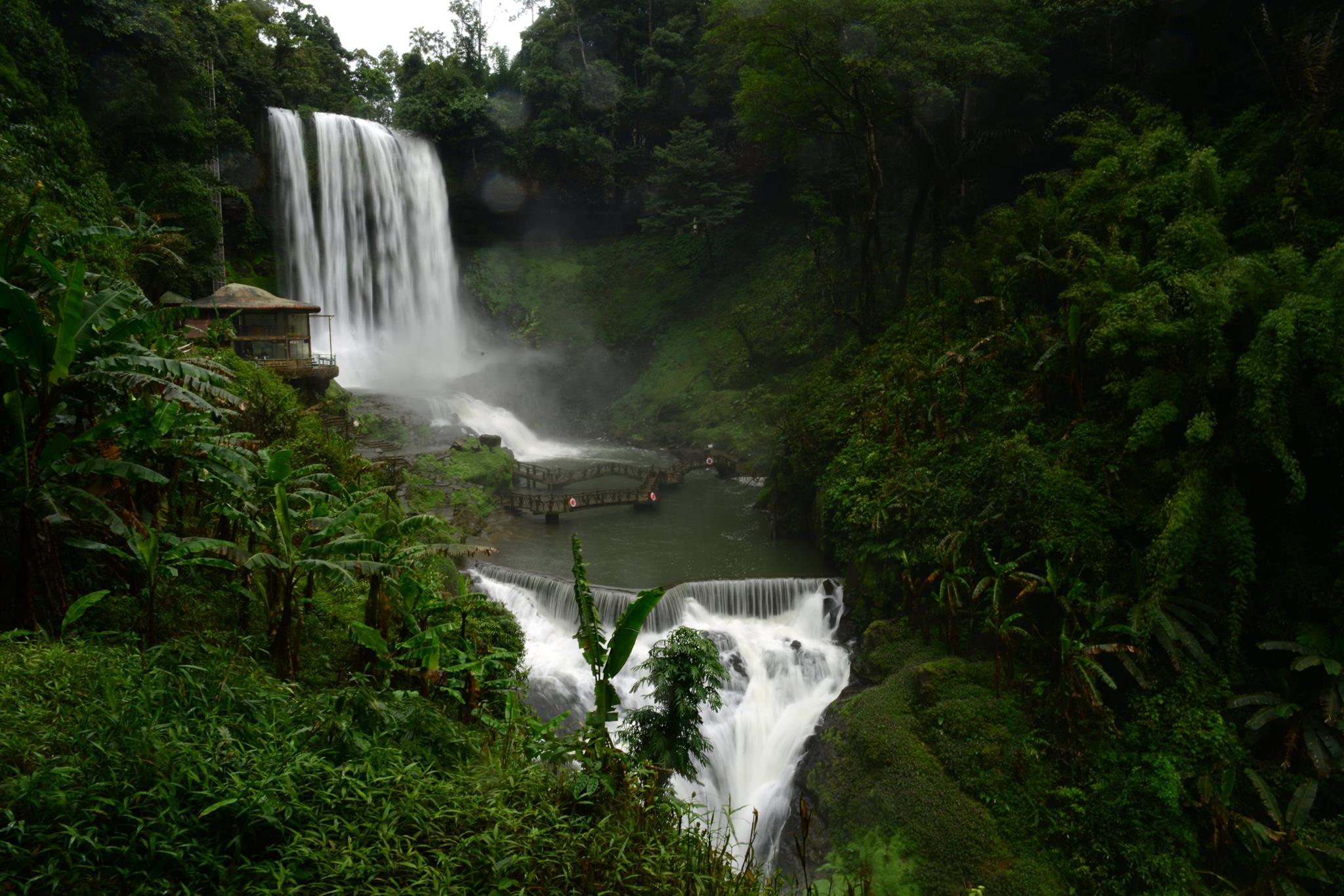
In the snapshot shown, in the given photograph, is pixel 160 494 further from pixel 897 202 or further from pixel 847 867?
pixel 897 202

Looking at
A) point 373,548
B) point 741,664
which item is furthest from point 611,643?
point 741,664

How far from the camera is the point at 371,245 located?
2891 cm

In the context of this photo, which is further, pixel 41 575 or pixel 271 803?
pixel 41 575

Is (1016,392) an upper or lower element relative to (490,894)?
upper

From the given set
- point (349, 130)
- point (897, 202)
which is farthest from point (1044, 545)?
point (349, 130)

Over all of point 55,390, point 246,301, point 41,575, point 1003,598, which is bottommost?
point 1003,598

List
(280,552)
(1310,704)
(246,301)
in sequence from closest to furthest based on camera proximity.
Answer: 1. (280,552)
2. (1310,704)
3. (246,301)

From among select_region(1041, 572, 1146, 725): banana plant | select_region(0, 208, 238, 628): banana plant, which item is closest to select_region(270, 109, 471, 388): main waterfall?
select_region(0, 208, 238, 628): banana plant

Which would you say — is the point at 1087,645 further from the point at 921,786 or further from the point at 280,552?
the point at 280,552

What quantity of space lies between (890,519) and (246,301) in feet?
47.2

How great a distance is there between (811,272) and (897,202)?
400cm

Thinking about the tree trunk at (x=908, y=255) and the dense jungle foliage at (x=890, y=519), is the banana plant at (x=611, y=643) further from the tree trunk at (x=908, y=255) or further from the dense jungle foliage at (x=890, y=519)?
the tree trunk at (x=908, y=255)

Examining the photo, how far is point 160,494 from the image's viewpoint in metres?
6.19

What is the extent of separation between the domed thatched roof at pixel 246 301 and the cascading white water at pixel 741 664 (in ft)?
26.1
